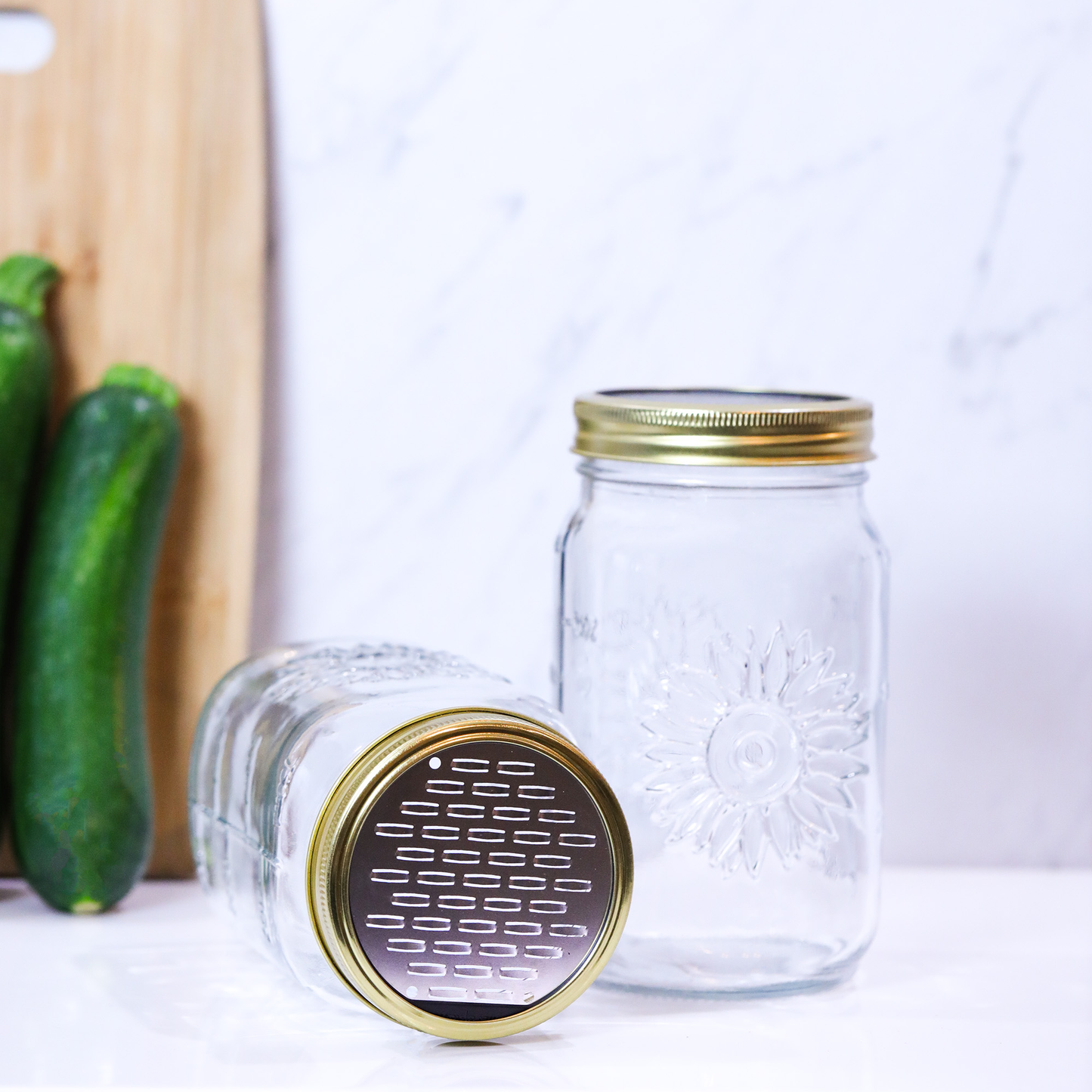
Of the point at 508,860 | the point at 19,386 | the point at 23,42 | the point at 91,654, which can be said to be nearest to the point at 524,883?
the point at 508,860

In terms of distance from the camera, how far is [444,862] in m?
0.59

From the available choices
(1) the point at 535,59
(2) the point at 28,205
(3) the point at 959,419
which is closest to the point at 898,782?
(3) the point at 959,419

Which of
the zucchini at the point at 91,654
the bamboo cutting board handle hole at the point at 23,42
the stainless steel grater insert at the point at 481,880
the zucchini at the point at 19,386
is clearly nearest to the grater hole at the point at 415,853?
the stainless steel grater insert at the point at 481,880

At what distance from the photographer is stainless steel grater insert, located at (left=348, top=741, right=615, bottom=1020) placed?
575 millimetres

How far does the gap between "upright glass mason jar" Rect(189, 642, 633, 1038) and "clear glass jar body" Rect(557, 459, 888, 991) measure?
0.26ft

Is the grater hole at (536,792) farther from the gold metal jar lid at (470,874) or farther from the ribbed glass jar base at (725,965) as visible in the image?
the ribbed glass jar base at (725,965)

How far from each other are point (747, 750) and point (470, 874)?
0.54 feet

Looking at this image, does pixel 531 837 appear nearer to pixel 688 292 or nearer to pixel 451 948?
pixel 451 948

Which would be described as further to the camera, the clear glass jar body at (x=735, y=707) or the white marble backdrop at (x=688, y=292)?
the white marble backdrop at (x=688, y=292)

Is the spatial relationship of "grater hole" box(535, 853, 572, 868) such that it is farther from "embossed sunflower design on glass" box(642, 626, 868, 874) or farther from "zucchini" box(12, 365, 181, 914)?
"zucchini" box(12, 365, 181, 914)

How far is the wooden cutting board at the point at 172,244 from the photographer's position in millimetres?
840

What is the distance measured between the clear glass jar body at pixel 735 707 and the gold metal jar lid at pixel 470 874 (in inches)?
3.8

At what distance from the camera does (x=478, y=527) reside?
35.3 inches

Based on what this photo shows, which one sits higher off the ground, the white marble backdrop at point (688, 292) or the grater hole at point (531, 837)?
the white marble backdrop at point (688, 292)
